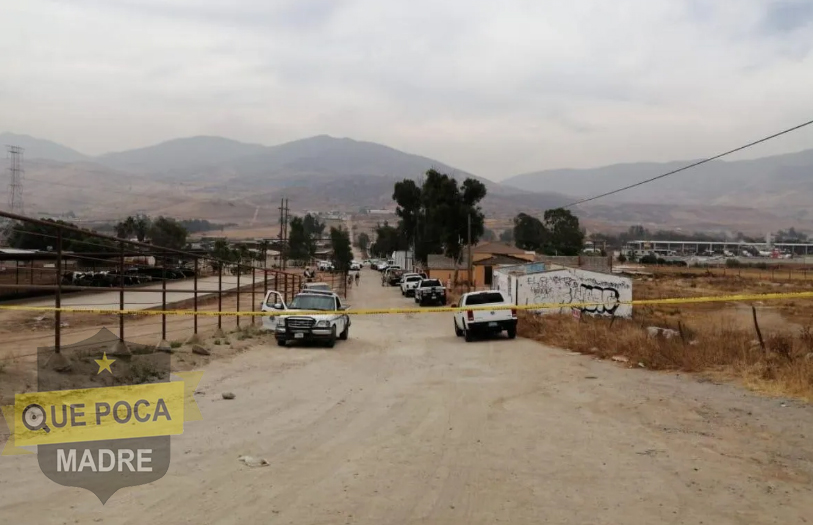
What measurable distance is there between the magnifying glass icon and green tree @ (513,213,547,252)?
118 meters

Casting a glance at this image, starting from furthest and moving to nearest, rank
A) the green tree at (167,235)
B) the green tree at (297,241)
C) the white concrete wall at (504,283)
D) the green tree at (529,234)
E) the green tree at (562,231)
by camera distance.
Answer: the green tree at (529,234)
the green tree at (562,231)
the green tree at (297,241)
the green tree at (167,235)
the white concrete wall at (504,283)

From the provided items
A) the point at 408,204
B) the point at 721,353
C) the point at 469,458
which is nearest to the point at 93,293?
the point at 721,353

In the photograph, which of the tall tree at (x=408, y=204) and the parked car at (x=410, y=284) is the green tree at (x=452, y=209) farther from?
the parked car at (x=410, y=284)

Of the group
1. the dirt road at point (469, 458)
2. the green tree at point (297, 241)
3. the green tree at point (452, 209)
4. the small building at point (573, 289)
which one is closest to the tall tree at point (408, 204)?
the green tree at point (452, 209)

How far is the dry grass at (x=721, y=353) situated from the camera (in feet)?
42.4

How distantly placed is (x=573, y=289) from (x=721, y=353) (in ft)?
72.3

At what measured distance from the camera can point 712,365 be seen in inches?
606

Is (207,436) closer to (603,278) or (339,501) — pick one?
(339,501)

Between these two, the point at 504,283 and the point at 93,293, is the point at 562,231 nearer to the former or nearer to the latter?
the point at 504,283

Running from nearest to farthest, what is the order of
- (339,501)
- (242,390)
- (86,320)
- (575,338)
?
1. (339,501)
2. (242,390)
3. (575,338)
4. (86,320)

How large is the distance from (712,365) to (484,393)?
5.64 m

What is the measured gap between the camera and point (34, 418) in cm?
947

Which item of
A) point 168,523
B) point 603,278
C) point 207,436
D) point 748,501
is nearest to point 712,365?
point 748,501

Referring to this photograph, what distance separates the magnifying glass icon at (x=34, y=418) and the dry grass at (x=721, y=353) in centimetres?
1143
